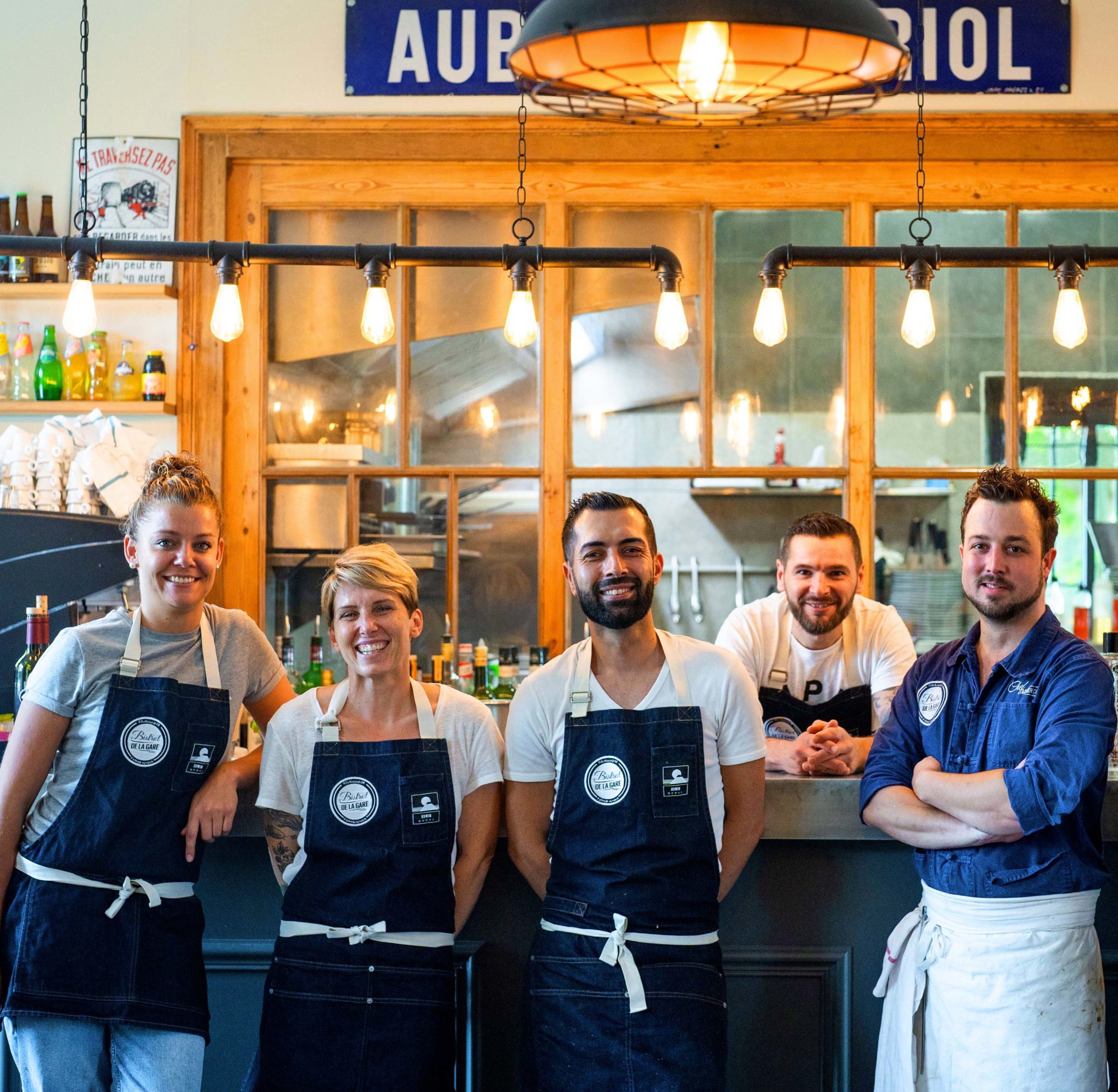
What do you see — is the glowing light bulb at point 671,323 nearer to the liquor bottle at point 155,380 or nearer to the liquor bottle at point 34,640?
the liquor bottle at point 34,640

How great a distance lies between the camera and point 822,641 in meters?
2.76

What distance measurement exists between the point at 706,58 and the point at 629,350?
245 cm

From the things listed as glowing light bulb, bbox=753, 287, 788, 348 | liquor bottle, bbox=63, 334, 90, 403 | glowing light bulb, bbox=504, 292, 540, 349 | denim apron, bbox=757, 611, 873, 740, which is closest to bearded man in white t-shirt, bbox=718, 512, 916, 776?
denim apron, bbox=757, 611, 873, 740

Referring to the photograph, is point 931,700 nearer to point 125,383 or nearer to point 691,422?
point 691,422

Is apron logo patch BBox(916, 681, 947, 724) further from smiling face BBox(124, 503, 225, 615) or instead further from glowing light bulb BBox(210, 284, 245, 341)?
glowing light bulb BBox(210, 284, 245, 341)

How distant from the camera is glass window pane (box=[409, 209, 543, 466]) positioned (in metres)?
3.91

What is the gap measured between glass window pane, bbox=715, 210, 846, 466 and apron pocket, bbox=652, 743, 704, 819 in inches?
81.5

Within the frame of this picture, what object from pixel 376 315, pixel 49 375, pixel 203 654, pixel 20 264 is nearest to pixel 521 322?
pixel 376 315

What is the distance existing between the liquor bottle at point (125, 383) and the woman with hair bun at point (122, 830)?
75.0 inches

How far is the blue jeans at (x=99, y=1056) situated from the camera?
1888 mm

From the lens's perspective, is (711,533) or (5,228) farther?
(711,533)

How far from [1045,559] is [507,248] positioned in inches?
54.6

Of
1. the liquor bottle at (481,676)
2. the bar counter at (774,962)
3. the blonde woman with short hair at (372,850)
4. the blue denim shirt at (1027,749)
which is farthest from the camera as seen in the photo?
the liquor bottle at (481,676)

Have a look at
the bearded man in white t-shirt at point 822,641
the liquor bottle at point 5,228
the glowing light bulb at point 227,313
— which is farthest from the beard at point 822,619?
the liquor bottle at point 5,228
